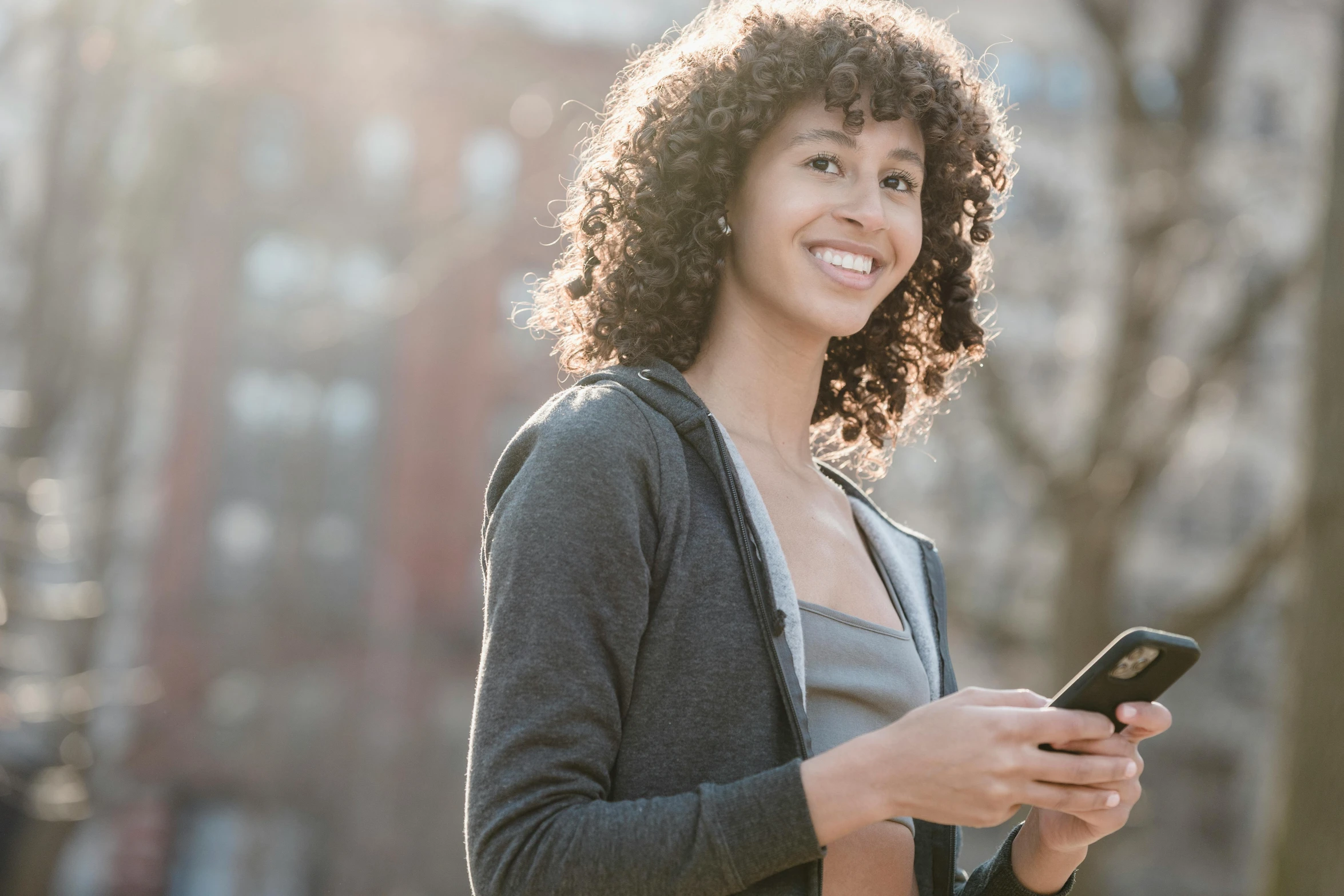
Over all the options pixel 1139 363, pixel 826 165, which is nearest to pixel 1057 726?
pixel 826 165

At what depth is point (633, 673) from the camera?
1847mm

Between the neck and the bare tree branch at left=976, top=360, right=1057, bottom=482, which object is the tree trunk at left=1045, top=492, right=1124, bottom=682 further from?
the neck

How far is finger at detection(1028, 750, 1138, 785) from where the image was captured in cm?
167

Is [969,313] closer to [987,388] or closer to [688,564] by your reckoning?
[688,564]

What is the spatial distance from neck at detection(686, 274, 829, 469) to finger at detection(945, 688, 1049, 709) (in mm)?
767

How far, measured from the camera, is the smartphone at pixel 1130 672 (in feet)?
5.49

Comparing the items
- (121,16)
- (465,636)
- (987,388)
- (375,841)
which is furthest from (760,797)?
(465,636)

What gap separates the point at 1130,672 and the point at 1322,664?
4.45 metres

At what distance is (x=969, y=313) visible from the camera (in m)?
2.85

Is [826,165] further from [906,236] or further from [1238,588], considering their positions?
[1238,588]

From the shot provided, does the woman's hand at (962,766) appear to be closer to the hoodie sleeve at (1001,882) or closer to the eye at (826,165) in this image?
the hoodie sleeve at (1001,882)

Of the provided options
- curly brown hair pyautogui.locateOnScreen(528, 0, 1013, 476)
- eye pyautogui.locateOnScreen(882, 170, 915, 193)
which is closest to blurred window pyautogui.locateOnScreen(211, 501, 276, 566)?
curly brown hair pyautogui.locateOnScreen(528, 0, 1013, 476)

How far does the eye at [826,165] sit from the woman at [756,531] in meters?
0.01

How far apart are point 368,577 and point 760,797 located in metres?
25.4
